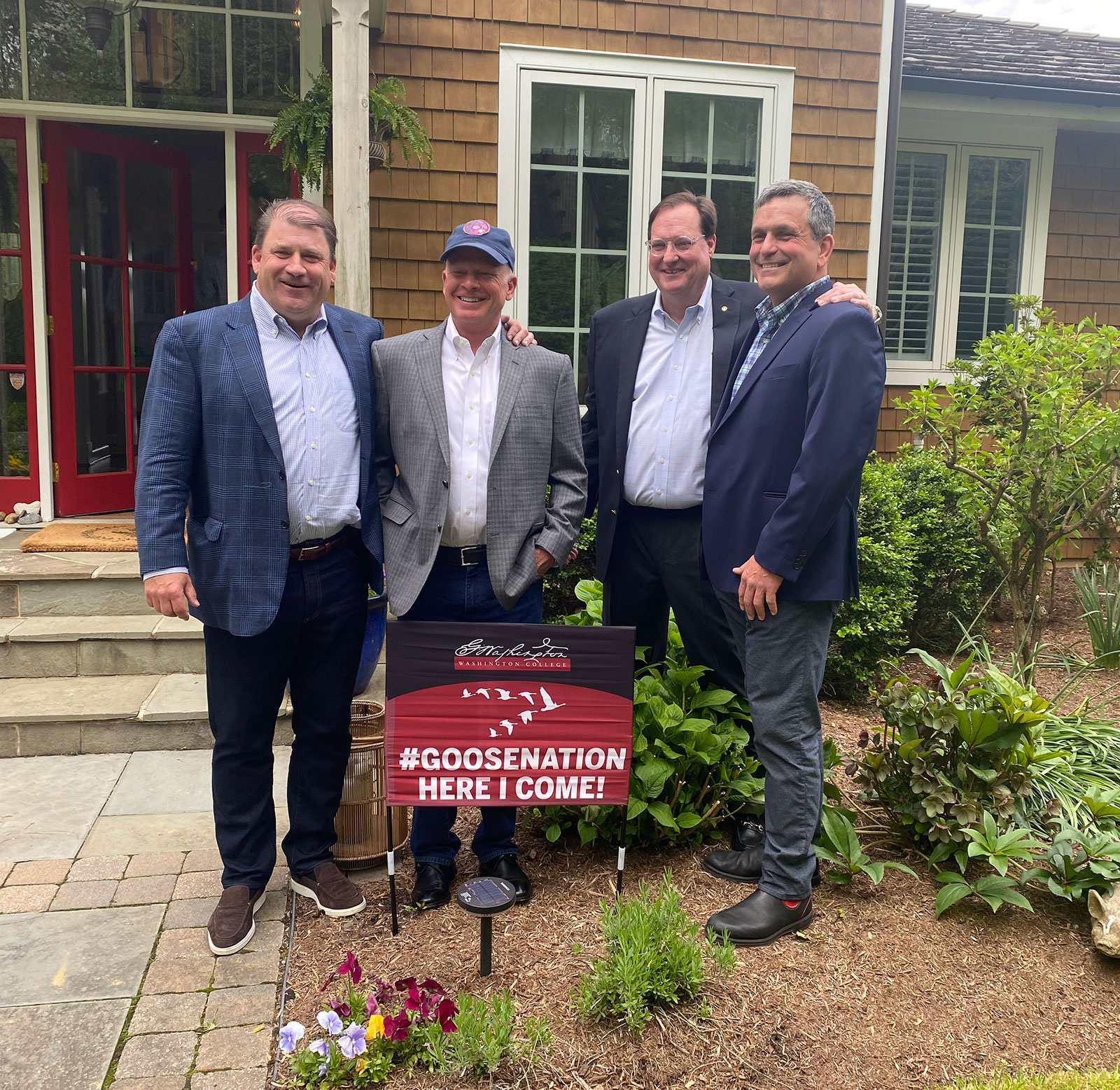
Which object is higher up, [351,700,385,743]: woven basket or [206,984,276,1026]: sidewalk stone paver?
[351,700,385,743]: woven basket

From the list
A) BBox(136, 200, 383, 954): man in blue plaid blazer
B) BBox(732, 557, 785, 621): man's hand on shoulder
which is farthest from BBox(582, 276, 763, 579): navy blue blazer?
BBox(136, 200, 383, 954): man in blue plaid blazer

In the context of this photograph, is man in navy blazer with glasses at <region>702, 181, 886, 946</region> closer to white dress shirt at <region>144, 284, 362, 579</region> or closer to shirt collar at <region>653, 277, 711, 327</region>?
shirt collar at <region>653, 277, 711, 327</region>

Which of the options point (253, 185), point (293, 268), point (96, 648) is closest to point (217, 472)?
point (293, 268)

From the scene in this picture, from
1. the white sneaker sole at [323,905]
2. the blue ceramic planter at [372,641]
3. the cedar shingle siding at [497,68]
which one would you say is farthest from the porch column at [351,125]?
the white sneaker sole at [323,905]

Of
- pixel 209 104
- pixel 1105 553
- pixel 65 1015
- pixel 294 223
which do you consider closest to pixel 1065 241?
pixel 1105 553

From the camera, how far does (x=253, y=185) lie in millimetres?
6070

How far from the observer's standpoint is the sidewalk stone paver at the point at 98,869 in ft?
10.5

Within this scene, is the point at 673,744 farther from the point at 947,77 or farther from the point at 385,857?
the point at 947,77

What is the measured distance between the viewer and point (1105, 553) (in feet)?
19.6

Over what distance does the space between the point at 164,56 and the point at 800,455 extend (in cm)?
521

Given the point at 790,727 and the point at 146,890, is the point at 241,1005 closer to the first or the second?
the point at 146,890

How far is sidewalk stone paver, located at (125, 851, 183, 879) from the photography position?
3225 mm

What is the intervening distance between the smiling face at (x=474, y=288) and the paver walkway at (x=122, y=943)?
1.89 metres

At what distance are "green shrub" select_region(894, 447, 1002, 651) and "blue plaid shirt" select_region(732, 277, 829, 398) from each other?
9.93 feet
